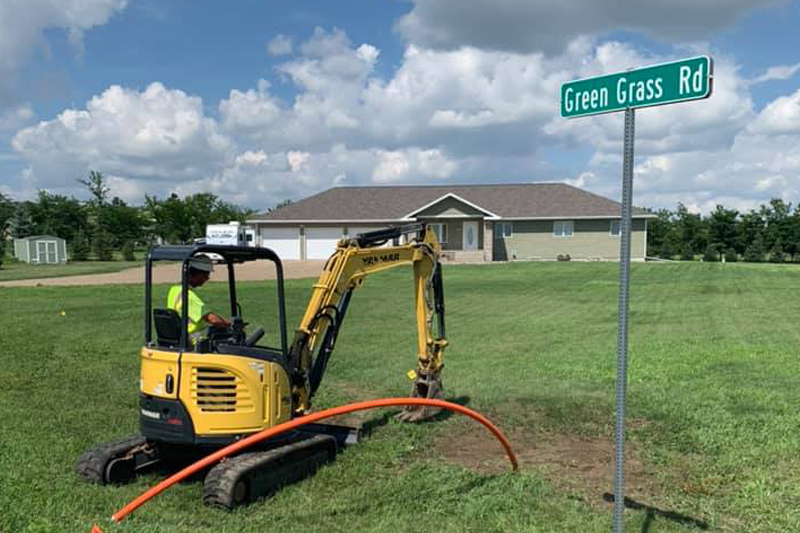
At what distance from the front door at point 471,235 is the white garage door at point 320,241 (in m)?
9.30

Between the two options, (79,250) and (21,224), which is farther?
(21,224)

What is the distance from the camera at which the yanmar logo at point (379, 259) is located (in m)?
7.31

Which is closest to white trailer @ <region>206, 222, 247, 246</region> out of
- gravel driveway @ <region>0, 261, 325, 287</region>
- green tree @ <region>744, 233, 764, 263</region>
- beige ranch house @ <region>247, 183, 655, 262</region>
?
beige ranch house @ <region>247, 183, 655, 262</region>

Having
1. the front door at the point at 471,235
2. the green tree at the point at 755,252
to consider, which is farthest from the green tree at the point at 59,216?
the green tree at the point at 755,252

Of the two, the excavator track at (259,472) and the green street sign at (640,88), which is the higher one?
the green street sign at (640,88)

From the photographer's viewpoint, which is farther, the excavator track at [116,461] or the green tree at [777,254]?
the green tree at [777,254]

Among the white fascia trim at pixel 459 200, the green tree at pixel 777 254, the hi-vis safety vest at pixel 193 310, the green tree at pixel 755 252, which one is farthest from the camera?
the green tree at pixel 755 252

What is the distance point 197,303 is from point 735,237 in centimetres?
5730

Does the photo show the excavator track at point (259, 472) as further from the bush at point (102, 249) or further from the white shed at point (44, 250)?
the bush at point (102, 249)

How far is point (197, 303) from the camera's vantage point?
6.45 metres

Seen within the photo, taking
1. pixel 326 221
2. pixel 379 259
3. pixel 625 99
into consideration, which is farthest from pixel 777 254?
pixel 625 99

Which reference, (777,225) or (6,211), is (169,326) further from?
(6,211)

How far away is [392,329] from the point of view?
625 inches

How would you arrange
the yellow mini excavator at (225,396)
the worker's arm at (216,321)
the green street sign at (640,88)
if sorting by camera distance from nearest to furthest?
1. the green street sign at (640,88)
2. the yellow mini excavator at (225,396)
3. the worker's arm at (216,321)
